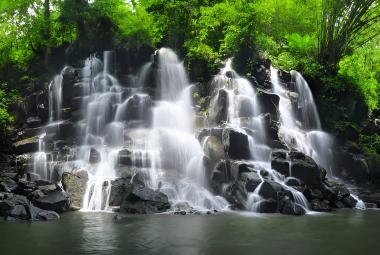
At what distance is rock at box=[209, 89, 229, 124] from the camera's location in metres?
26.0

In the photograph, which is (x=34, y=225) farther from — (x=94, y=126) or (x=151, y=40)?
(x=151, y=40)

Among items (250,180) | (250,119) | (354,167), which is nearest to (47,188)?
(250,180)

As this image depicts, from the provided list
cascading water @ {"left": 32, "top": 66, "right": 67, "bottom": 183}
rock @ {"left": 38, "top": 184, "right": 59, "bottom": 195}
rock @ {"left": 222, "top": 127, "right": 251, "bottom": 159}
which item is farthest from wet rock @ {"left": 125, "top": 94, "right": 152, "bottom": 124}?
rock @ {"left": 38, "top": 184, "right": 59, "bottom": 195}

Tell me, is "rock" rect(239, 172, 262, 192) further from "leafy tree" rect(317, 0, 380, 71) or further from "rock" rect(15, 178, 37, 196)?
"leafy tree" rect(317, 0, 380, 71)

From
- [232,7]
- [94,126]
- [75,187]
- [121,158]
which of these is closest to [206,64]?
[232,7]

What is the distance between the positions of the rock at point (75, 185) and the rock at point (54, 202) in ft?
2.13

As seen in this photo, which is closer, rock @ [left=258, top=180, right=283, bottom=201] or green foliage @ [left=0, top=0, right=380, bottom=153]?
rock @ [left=258, top=180, right=283, bottom=201]

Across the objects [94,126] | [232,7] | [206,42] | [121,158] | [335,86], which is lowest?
[121,158]

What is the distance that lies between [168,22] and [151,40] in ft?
9.09

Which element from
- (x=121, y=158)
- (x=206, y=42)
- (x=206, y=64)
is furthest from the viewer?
(x=206, y=42)

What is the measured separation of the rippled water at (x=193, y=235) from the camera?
11.4 m

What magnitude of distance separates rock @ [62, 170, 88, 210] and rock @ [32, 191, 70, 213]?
648 millimetres

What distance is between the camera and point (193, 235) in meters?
13.2

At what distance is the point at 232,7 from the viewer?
32.1 meters
